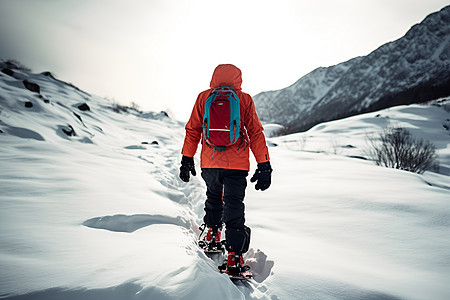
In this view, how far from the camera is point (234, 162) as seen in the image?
6.34ft

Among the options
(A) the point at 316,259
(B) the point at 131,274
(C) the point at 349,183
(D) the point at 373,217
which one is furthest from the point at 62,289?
(C) the point at 349,183

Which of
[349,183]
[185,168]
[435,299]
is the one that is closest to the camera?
[435,299]

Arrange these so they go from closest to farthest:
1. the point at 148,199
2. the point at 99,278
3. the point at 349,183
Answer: the point at 99,278, the point at 148,199, the point at 349,183

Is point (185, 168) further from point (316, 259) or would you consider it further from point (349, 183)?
point (349, 183)

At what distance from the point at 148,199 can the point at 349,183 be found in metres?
3.86

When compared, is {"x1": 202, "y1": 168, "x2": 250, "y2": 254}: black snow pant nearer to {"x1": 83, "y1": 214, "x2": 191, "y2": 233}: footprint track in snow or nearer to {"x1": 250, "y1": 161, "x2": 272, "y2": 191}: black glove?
{"x1": 250, "y1": 161, "x2": 272, "y2": 191}: black glove

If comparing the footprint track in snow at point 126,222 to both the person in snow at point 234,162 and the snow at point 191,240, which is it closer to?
the snow at point 191,240

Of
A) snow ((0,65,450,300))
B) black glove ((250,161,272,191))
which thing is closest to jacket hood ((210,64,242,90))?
black glove ((250,161,272,191))

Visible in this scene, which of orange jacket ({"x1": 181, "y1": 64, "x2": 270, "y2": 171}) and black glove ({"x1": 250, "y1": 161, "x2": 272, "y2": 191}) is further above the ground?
orange jacket ({"x1": 181, "y1": 64, "x2": 270, "y2": 171})

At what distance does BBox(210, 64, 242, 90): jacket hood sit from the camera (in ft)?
6.59

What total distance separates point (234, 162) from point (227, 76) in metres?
0.83

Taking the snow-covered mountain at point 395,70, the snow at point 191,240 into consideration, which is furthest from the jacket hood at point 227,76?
the snow-covered mountain at point 395,70

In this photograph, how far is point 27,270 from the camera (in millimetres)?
995

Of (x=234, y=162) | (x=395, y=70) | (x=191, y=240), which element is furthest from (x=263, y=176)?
(x=395, y=70)
